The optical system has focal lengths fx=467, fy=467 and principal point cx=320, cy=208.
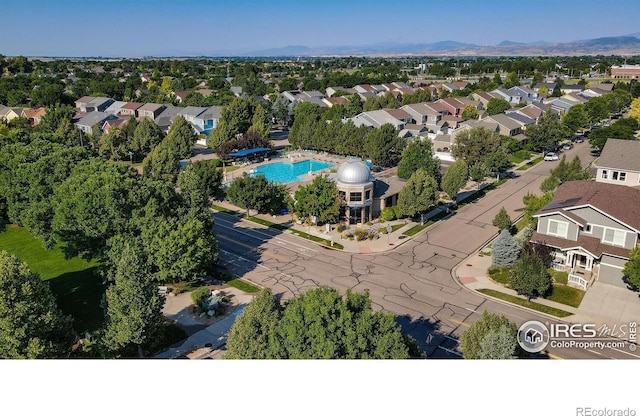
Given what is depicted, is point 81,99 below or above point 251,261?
above

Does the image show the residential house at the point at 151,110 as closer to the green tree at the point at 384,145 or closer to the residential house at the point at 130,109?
the residential house at the point at 130,109

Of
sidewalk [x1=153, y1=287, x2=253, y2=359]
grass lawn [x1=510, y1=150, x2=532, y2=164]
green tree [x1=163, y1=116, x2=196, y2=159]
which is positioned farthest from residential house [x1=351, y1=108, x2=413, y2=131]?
sidewalk [x1=153, y1=287, x2=253, y2=359]

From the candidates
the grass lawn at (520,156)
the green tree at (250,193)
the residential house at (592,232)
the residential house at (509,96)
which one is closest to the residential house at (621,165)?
the residential house at (592,232)

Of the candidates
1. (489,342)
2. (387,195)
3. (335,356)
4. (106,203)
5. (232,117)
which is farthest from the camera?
(232,117)

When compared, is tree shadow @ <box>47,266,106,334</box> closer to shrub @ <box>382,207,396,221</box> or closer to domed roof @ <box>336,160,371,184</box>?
domed roof @ <box>336,160,371,184</box>

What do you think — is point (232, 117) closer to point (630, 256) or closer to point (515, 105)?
point (630, 256)

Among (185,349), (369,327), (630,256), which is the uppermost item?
(369,327)

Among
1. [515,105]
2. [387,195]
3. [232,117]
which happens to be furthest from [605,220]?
[515,105]

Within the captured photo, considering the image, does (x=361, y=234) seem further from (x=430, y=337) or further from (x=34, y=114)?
(x=34, y=114)
